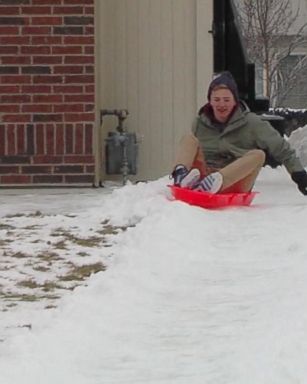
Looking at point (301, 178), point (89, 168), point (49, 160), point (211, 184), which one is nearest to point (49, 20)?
point (49, 160)

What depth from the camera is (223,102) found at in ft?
21.7

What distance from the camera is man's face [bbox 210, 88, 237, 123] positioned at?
6605mm

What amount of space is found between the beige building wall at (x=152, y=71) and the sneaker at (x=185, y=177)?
2.41 meters

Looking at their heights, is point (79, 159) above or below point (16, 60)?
below

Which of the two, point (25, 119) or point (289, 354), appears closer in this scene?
point (289, 354)

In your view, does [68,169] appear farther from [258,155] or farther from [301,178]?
[301,178]

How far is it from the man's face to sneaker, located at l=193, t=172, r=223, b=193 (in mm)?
528

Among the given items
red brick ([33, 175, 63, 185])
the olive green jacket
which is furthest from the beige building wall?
the olive green jacket

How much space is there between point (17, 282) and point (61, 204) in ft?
8.74

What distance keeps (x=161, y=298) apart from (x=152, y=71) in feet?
16.7

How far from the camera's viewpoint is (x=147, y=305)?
12.8ft

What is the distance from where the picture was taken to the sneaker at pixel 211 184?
626 cm

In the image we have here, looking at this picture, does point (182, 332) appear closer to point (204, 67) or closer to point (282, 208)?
point (282, 208)

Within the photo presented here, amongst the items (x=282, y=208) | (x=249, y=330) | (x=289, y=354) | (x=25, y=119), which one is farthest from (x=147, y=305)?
(x=25, y=119)
